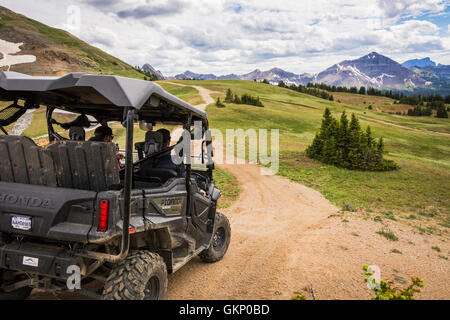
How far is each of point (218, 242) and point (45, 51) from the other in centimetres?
9325

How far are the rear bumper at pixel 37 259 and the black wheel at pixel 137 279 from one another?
50cm

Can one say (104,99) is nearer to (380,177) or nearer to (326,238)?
(326,238)

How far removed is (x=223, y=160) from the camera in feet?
78.0

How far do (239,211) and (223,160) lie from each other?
1201 centimetres

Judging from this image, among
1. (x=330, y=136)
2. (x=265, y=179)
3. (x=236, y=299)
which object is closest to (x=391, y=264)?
(x=236, y=299)

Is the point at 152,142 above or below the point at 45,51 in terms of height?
below

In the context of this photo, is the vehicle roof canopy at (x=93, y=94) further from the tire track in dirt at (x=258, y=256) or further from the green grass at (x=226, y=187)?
the green grass at (x=226, y=187)

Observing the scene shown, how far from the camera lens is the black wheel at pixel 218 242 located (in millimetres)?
6279

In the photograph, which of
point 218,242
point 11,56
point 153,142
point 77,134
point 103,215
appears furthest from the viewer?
point 11,56

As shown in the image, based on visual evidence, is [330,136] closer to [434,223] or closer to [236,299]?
[434,223]

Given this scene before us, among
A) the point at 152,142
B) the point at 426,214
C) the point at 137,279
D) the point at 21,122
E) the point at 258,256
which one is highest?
the point at 21,122

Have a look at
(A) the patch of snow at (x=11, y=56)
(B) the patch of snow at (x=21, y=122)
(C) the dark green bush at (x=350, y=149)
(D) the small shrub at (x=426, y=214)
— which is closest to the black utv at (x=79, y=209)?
(B) the patch of snow at (x=21, y=122)

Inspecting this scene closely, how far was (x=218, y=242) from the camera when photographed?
6.72 m

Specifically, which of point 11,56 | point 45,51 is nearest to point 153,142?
point 11,56
